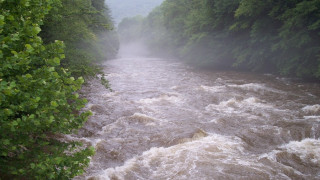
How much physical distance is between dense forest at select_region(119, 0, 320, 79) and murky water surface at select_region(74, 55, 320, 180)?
3.64 metres

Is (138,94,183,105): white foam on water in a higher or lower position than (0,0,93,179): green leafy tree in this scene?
lower

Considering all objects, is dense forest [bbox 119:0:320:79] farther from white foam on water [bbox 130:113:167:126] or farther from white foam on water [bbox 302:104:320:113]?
white foam on water [bbox 130:113:167:126]

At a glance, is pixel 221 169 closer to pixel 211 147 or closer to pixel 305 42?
pixel 211 147

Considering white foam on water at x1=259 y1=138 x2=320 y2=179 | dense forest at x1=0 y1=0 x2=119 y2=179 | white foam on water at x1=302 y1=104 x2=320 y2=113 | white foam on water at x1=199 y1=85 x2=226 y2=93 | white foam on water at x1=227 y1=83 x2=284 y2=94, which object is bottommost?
white foam on water at x1=259 y1=138 x2=320 y2=179

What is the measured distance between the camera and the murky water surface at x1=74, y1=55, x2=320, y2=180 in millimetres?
7746

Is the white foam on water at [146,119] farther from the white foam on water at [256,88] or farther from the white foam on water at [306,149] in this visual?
the white foam on water at [256,88]

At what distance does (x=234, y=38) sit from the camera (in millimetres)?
29312

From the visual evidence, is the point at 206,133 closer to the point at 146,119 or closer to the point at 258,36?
the point at 146,119

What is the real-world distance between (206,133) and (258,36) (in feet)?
55.9

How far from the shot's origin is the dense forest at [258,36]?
19.2 m

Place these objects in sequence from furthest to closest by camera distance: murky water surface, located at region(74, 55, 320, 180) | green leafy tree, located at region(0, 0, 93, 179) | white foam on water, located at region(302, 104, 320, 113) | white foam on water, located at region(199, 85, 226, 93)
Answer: white foam on water, located at region(199, 85, 226, 93)
white foam on water, located at region(302, 104, 320, 113)
murky water surface, located at region(74, 55, 320, 180)
green leafy tree, located at region(0, 0, 93, 179)

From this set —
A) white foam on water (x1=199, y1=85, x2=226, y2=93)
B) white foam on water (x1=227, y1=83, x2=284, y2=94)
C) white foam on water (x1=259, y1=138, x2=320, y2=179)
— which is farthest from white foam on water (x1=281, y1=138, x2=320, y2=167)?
white foam on water (x1=199, y1=85, x2=226, y2=93)

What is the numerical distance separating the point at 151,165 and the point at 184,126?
11.0 feet

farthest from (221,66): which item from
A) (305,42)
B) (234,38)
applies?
(305,42)
